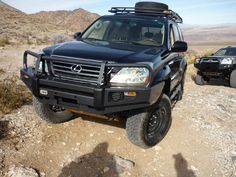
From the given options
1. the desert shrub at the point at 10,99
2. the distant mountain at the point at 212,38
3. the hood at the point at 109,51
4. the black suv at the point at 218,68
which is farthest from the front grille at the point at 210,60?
the distant mountain at the point at 212,38

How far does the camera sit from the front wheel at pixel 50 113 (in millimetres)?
4718

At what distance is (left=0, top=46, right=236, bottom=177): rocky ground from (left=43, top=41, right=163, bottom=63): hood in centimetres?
138

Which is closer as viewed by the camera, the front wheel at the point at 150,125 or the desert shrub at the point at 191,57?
the front wheel at the point at 150,125

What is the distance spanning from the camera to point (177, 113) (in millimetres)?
6090

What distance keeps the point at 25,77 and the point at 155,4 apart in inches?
139

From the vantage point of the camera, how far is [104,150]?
4449 mm

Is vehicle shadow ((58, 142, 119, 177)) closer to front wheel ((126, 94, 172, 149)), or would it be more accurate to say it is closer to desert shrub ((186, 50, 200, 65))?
front wheel ((126, 94, 172, 149))

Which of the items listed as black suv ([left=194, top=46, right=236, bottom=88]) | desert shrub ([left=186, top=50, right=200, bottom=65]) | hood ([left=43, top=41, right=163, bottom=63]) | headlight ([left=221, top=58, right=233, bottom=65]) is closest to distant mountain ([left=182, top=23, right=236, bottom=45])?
desert shrub ([left=186, top=50, right=200, bottom=65])

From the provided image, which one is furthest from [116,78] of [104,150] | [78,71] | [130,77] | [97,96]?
[104,150]

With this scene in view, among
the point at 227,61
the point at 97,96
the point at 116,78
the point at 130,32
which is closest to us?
the point at 97,96

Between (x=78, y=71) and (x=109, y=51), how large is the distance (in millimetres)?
565

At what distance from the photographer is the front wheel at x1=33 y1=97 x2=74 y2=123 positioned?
4.72 meters

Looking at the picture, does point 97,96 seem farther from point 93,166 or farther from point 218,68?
point 218,68

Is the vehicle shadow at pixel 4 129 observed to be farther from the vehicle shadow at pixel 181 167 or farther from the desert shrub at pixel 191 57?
the desert shrub at pixel 191 57
